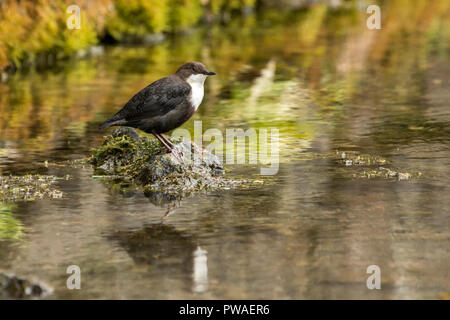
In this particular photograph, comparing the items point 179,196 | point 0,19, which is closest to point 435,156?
point 179,196

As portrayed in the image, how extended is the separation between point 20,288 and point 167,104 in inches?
144

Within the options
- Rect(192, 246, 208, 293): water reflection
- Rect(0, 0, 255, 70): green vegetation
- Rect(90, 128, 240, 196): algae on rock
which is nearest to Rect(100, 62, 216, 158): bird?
Rect(90, 128, 240, 196): algae on rock

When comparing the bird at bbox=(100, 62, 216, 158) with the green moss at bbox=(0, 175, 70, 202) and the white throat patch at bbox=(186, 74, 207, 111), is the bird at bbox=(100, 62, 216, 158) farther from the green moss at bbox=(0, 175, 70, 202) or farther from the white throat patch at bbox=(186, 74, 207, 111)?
the green moss at bbox=(0, 175, 70, 202)

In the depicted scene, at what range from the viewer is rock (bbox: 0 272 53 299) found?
6.52m

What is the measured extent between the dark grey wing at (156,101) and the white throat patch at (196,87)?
0.19ft

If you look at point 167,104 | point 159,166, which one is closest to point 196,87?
point 167,104

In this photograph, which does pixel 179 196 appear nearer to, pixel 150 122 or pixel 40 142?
pixel 150 122

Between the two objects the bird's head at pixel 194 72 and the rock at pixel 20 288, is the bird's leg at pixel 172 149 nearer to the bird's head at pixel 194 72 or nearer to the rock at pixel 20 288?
the bird's head at pixel 194 72

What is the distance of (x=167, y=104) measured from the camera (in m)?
9.81

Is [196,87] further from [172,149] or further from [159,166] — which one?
[159,166]

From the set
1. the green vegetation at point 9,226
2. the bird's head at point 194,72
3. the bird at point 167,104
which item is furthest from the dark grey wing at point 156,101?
the green vegetation at point 9,226

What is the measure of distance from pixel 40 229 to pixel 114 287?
178cm

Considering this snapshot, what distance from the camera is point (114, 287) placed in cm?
668

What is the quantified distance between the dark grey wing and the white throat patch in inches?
2.3
